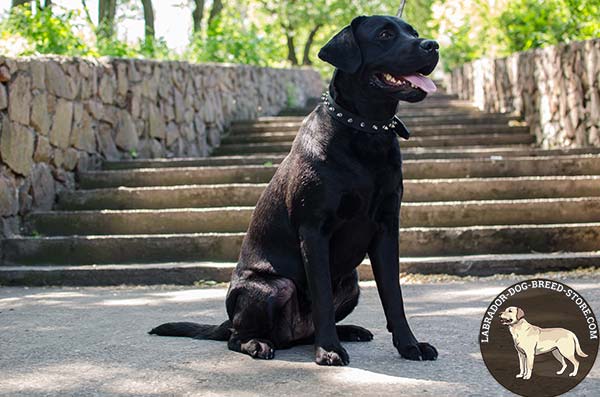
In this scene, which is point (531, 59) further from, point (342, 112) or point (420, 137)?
point (342, 112)

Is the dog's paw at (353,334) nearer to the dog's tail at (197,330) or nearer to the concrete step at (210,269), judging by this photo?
the dog's tail at (197,330)

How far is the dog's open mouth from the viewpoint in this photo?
14.2 feet

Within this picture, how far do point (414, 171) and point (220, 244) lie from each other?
2.59m

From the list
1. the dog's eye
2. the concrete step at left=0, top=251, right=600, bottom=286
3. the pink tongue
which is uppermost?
the dog's eye

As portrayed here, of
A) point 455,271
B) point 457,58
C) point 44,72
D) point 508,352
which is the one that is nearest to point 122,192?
point 44,72

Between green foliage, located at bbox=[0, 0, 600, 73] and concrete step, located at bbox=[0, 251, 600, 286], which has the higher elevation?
green foliage, located at bbox=[0, 0, 600, 73]

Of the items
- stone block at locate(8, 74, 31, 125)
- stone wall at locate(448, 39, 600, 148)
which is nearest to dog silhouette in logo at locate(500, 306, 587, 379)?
stone block at locate(8, 74, 31, 125)

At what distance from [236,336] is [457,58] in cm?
2768

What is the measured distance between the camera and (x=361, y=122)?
4477mm

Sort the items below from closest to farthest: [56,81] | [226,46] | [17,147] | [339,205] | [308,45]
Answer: [339,205], [17,147], [56,81], [226,46], [308,45]

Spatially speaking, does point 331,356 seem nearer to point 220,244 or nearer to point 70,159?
point 220,244

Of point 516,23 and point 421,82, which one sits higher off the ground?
point 516,23

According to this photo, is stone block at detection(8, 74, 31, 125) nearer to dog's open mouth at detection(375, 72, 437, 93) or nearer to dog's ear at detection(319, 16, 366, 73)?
dog's ear at detection(319, 16, 366, 73)

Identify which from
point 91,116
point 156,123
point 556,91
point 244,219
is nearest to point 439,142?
point 556,91
